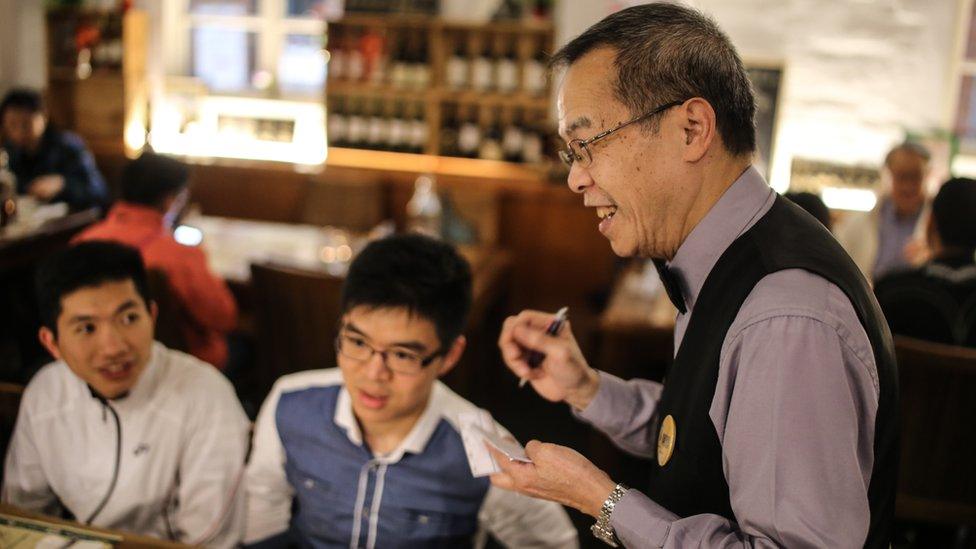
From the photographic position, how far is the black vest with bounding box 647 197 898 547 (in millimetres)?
1119

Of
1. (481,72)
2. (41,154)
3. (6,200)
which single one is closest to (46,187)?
(41,154)

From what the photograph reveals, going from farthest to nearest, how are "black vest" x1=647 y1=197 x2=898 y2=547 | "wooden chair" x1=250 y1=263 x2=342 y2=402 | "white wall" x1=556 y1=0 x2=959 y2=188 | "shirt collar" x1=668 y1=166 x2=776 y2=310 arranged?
"white wall" x1=556 y1=0 x2=959 y2=188, "wooden chair" x1=250 y1=263 x2=342 y2=402, "shirt collar" x1=668 y1=166 x2=776 y2=310, "black vest" x1=647 y1=197 x2=898 y2=547

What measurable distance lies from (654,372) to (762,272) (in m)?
2.31

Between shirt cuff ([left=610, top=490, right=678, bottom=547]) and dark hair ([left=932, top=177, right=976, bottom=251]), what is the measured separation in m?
1.99

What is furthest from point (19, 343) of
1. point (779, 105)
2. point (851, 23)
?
point (851, 23)

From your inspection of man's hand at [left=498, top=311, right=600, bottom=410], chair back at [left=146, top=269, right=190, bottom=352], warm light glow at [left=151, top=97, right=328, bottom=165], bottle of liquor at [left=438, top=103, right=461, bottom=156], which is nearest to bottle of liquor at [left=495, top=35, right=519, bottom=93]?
bottle of liquor at [left=438, top=103, right=461, bottom=156]

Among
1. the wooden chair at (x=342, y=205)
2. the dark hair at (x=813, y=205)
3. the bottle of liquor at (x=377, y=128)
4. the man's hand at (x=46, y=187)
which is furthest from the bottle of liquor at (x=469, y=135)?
the dark hair at (x=813, y=205)

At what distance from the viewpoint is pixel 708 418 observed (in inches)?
46.6

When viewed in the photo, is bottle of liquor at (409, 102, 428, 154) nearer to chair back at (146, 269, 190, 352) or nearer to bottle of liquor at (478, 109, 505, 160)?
bottle of liquor at (478, 109, 505, 160)

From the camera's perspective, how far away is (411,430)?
1.75 meters

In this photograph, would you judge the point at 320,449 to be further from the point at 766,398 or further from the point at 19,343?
the point at 19,343

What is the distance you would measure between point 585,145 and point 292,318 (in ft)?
6.73

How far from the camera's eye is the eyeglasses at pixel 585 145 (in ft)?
3.90

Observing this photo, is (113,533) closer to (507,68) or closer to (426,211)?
(426,211)
